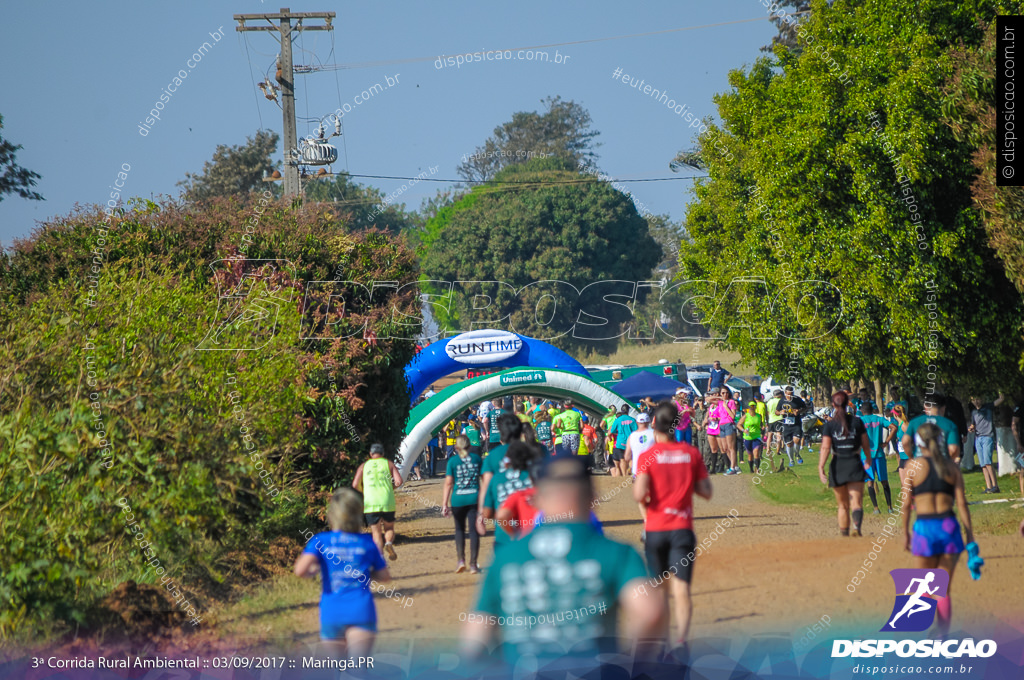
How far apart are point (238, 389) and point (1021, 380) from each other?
1270cm

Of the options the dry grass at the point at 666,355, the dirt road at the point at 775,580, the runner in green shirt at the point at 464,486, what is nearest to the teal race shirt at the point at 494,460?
the dirt road at the point at 775,580

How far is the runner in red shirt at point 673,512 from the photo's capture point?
7688 millimetres

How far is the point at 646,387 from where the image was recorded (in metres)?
31.4

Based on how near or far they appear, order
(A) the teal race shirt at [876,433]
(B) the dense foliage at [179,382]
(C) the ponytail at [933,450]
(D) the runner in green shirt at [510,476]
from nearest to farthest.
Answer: (B) the dense foliage at [179,382]
(C) the ponytail at [933,450]
(D) the runner in green shirt at [510,476]
(A) the teal race shirt at [876,433]

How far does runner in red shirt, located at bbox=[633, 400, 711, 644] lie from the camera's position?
769 cm

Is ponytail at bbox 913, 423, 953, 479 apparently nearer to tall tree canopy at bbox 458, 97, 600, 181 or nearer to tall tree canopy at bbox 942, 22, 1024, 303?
tall tree canopy at bbox 942, 22, 1024, 303

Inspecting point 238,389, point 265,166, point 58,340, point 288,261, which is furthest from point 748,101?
point 265,166

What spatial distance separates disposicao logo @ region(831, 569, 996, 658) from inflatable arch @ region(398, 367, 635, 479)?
14.6 metres

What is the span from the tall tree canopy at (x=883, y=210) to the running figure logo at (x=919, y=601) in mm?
8066

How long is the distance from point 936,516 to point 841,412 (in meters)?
4.75

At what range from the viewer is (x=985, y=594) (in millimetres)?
9492

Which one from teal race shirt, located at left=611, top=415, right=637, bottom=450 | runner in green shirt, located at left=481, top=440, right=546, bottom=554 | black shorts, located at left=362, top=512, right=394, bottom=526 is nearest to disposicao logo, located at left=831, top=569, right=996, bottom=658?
runner in green shirt, located at left=481, top=440, right=546, bottom=554

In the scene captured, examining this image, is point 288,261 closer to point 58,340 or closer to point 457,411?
point 58,340

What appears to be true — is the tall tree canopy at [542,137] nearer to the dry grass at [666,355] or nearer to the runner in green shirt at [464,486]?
the dry grass at [666,355]
